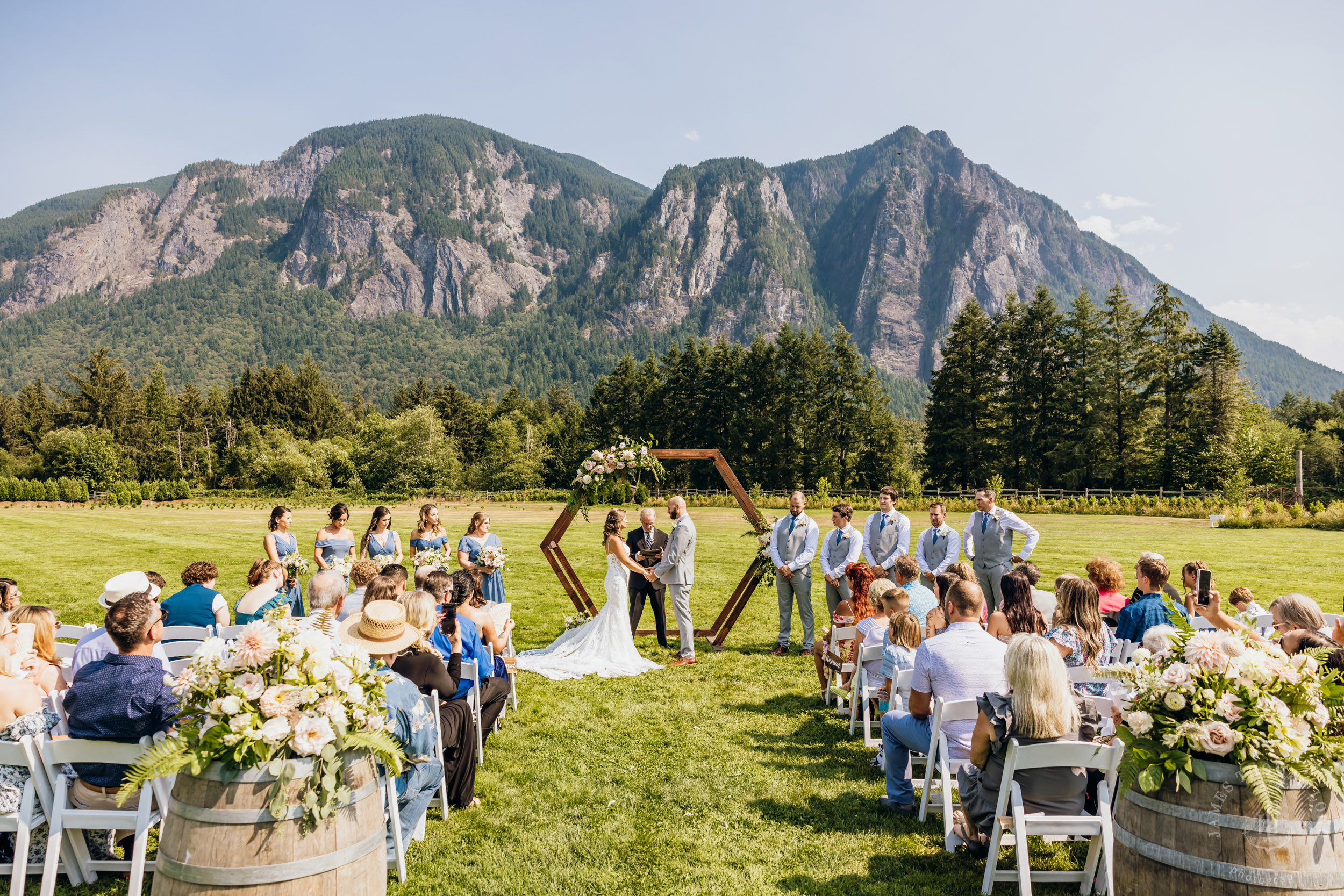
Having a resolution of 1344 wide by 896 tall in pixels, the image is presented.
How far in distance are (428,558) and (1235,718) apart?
876 cm

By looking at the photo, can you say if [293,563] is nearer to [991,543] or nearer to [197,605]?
[197,605]

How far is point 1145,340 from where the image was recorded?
1916 inches

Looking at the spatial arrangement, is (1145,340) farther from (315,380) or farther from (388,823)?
(315,380)

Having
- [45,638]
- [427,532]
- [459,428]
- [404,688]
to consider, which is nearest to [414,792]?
[404,688]

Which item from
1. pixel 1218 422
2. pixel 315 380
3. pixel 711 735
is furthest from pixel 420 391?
pixel 711 735

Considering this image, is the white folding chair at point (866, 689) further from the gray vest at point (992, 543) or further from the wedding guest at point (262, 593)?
the wedding guest at point (262, 593)

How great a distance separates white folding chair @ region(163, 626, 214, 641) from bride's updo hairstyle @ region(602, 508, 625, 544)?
4.53m

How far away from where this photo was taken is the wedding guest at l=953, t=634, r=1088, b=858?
408 centimetres

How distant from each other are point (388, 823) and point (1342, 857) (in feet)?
15.3

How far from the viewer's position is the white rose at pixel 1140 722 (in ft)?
9.97

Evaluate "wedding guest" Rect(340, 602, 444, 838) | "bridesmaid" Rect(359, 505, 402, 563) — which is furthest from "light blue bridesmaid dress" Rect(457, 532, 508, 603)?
"wedding guest" Rect(340, 602, 444, 838)

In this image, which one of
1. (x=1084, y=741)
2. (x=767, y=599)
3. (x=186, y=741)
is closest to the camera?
(x=186, y=741)

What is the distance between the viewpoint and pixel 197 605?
7168mm

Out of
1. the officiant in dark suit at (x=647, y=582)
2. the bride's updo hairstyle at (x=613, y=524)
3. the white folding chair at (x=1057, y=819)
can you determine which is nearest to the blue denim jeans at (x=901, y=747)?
the white folding chair at (x=1057, y=819)
